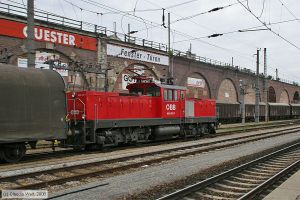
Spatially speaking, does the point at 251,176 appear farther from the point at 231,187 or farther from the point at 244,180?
the point at 231,187

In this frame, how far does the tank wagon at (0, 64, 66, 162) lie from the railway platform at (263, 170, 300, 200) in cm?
869

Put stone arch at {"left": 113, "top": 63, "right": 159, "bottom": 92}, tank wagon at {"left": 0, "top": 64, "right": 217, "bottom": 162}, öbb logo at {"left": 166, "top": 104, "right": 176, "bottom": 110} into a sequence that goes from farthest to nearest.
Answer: stone arch at {"left": 113, "top": 63, "right": 159, "bottom": 92} < öbb logo at {"left": 166, "top": 104, "right": 176, "bottom": 110} < tank wagon at {"left": 0, "top": 64, "right": 217, "bottom": 162}

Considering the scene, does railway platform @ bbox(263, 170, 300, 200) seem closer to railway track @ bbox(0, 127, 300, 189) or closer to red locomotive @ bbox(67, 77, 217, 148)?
railway track @ bbox(0, 127, 300, 189)

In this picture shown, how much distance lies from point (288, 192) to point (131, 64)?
29.6 meters

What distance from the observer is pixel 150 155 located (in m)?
17.1

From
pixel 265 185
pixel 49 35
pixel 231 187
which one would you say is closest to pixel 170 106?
pixel 49 35

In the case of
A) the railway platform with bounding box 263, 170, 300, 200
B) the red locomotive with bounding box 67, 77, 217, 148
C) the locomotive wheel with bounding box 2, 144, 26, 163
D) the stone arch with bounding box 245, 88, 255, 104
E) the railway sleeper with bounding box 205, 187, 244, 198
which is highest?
the stone arch with bounding box 245, 88, 255, 104

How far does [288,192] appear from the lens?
30.6 ft

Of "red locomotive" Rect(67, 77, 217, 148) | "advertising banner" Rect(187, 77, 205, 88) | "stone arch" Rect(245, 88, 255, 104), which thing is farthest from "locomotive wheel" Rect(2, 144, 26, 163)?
"stone arch" Rect(245, 88, 255, 104)

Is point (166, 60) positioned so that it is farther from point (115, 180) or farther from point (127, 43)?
point (115, 180)

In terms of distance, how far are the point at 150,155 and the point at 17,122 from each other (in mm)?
5999

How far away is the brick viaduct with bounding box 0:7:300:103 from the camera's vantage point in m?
26.9

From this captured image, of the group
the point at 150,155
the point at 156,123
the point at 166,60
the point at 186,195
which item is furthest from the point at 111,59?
the point at 186,195

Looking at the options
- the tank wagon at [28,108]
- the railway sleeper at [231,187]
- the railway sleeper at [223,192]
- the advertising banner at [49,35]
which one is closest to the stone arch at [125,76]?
the advertising banner at [49,35]
